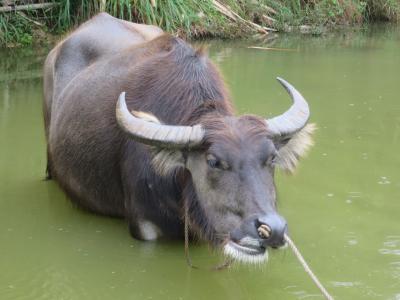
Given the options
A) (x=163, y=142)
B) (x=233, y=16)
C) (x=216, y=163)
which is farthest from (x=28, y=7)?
(x=216, y=163)

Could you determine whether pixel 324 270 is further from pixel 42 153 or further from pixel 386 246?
pixel 42 153

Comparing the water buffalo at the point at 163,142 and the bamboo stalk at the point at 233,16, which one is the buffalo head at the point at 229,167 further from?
the bamboo stalk at the point at 233,16

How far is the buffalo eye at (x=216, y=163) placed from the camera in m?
3.64

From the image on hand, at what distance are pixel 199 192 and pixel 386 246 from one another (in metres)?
1.45

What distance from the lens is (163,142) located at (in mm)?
3744

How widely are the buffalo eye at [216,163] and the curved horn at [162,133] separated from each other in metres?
0.12

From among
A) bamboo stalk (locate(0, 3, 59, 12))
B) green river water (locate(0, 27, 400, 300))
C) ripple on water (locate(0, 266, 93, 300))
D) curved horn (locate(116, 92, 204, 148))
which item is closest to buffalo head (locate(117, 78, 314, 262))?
curved horn (locate(116, 92, 204, 148))

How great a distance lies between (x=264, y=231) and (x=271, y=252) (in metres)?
1.01

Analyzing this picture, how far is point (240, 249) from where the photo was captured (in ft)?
11.4

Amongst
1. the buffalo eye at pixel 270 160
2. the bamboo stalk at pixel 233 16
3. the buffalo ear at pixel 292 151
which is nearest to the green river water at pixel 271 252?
the buffalo ear at pixel 292 151

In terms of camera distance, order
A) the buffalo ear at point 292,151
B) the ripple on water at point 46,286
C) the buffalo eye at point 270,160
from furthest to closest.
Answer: the buffalo ear at point 292,151
the ripple on water at point 46,286
the buffalo eye at point 270,160

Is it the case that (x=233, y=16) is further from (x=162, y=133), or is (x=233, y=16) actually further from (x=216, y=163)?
(x=216, y=163)

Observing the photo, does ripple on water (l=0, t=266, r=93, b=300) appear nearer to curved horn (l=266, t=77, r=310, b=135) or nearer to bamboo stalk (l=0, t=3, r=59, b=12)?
curved horn (l=266, t=77, r=310, b=135)

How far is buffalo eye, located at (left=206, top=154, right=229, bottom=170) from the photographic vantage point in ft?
11.9
